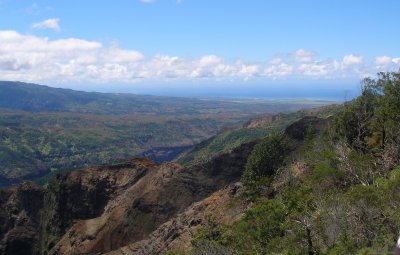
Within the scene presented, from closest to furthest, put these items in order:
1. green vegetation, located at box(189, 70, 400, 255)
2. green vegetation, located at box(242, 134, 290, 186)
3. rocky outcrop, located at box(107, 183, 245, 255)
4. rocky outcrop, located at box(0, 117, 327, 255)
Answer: green vegetation, located at box(189, 70, 400, 255)
rocky outcrop, located at box(107, 183, 245, 255)
green vegetation, located at box(242, 134, 290, 186)
rocky outcrop, located at box(0, 117, 327, 255)

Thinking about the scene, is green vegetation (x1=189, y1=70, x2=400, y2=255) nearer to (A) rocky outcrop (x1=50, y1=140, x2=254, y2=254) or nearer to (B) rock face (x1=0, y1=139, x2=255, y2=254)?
(B) rock face (x1=0, y1=139, x2=255, y2=254)

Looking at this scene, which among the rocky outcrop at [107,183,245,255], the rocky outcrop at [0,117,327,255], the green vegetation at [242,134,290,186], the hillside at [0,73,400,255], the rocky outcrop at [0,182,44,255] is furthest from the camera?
the rocky outcrop at [0,182,44,255]

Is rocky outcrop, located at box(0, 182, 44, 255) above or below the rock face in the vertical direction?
Result: below

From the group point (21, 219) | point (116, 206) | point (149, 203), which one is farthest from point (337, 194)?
point (21, 219)

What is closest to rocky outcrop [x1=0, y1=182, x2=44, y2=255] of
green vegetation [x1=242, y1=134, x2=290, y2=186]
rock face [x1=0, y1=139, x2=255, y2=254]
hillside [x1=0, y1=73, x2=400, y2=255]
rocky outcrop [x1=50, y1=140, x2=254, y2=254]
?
rock face [x1=0, y1=139, x2=255, y2=254]

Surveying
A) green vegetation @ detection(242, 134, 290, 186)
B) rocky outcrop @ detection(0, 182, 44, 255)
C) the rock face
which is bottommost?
rocky outcrop @ detection(0, 182, 44, 255)

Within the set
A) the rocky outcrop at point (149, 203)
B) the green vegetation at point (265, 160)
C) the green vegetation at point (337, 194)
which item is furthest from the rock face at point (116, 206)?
the green vegetation at point (337, 194)

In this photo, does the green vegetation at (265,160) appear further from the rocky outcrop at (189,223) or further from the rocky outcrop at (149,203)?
the rocky outcrop at (149,203)
